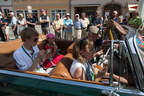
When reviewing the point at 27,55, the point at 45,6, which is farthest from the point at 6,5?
the point at 27,55

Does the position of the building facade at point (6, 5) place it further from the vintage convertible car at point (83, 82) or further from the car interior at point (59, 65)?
the vintage convertible car at point (83, 82)

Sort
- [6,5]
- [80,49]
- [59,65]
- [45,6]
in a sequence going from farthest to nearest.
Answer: [6,5] → [45,6] → [59,65] → [80,49]

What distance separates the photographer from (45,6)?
61.7 feet

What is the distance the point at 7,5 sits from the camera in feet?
67.1

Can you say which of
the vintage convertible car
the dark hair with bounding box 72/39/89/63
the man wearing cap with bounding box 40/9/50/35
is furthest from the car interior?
the man wearing cap with bounding box 40/9/50/35

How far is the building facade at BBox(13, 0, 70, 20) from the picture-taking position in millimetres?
17875

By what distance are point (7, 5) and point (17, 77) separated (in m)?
22.0

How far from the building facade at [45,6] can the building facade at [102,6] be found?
133cm

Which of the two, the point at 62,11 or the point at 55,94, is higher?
the point at 62,11

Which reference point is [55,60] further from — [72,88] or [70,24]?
[70,24]

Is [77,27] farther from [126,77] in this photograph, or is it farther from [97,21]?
[126,77]

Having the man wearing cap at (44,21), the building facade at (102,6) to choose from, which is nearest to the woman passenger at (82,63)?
the man wearing cap at (44,21)

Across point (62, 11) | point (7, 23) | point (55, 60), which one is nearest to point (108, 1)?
point (62, 11)

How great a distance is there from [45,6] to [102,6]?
26.2ft
